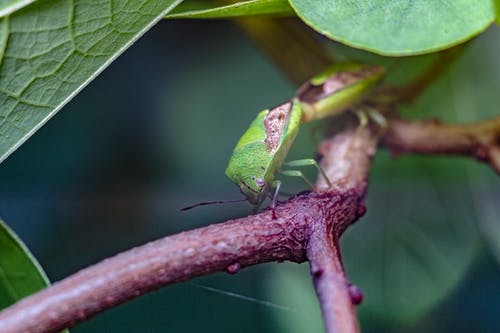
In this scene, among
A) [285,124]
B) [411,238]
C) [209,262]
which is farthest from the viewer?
[411,238]

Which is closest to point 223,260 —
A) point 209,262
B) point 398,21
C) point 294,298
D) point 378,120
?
point 209,262

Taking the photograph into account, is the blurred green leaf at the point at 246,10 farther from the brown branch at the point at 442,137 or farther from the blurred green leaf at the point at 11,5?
the brown branch at the point at 442,137

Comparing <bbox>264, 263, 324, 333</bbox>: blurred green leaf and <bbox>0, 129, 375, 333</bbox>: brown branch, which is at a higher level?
<bbox>0, 129, 375, 333</bbox>: brown branch

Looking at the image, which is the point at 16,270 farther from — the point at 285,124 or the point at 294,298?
the point at 294,298

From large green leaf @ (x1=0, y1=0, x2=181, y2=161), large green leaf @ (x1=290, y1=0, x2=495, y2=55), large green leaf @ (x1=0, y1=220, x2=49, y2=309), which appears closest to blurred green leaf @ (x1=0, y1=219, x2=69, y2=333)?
large green leaf @ (x1=0, y1=220, x2=49, y2=309)

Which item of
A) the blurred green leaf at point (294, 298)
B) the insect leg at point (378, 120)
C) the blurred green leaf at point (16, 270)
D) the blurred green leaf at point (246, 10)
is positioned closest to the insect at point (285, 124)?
the insect leg at point (378, 120)

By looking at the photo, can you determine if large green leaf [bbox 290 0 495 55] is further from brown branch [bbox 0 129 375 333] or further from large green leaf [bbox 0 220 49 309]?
large green leaf [bbox 0 220 49 309]
